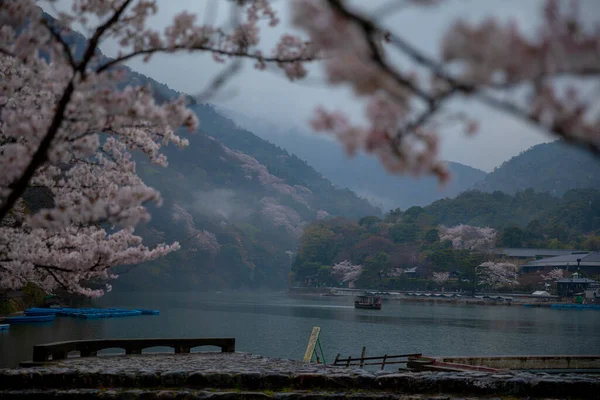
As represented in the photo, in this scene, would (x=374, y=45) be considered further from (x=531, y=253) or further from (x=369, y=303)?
(x=531, y=253)

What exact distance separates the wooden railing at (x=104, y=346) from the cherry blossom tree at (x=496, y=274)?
74764mm

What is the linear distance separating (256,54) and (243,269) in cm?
10882

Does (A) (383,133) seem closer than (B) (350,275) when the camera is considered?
Yes

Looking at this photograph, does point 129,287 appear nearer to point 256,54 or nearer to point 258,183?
point 258,183

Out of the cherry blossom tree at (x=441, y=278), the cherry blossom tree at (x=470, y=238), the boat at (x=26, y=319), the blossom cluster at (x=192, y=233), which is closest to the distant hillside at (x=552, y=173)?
the cherry blossom tree at (x=470, y=238)

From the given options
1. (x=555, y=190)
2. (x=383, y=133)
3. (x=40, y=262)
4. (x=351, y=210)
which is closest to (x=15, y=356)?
(x=40, y=262)

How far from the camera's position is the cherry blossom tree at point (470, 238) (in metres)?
94.0

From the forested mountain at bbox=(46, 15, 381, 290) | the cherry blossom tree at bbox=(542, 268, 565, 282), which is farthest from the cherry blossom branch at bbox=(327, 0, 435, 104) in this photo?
the cherry blossom tree at bbox=(542, 268, 565, 282)

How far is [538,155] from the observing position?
196 meters

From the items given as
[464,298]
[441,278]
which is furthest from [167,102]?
[441,278]

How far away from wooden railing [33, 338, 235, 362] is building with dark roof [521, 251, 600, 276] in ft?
259

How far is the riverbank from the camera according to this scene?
757 centimetres

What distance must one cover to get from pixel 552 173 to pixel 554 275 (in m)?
111

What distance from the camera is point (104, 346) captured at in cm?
1335
